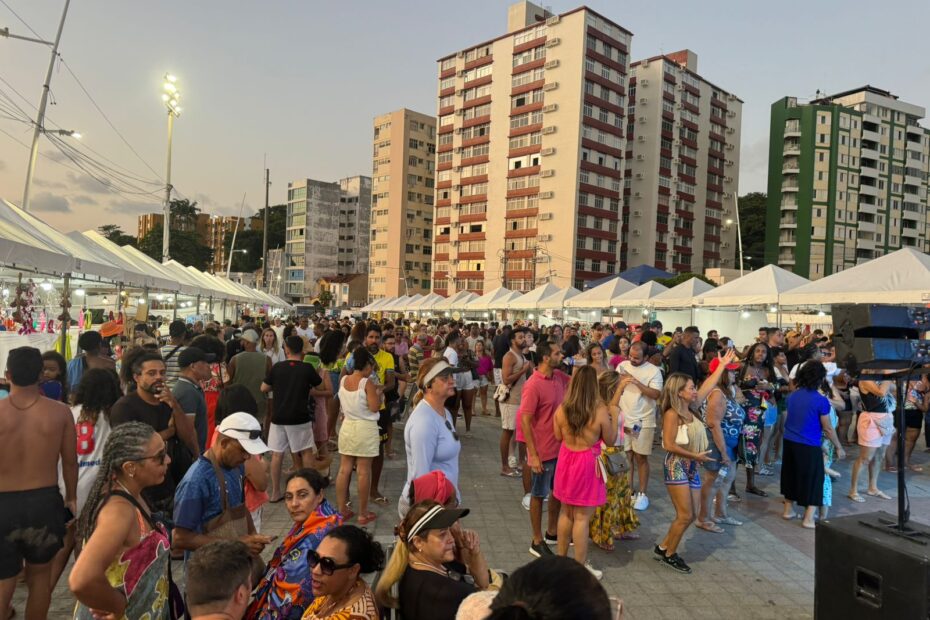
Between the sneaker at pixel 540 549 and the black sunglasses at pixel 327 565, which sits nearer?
the black sunglasses at pixel 327 565

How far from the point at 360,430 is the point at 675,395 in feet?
10.3

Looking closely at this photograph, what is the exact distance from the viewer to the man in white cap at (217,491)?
9.14ft

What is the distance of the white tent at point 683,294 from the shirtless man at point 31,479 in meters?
15.9

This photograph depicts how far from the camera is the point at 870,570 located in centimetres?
288

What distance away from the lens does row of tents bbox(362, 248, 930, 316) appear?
9547mm

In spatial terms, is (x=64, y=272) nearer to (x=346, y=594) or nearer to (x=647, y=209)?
(x=346, y=594)

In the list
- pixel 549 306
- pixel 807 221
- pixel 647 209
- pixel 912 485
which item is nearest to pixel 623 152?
pixel 647 209

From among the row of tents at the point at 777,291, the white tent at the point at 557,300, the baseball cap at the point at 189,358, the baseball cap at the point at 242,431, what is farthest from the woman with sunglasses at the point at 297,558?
the white tent at the point at 557,300

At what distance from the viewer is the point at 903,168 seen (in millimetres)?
69125

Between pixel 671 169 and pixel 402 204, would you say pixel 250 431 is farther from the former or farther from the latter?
pixel 402 204

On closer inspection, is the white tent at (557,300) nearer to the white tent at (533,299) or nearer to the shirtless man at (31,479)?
the white tent at (533,299)

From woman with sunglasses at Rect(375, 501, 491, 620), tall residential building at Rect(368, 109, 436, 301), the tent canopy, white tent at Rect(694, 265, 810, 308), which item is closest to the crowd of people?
woman with sunglasses at Rect(375, 501, 491, 620)

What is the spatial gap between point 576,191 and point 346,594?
54804 mm

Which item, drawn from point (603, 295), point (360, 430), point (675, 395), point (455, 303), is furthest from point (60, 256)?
point (455, 303)
